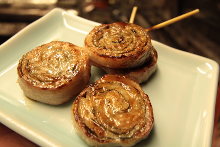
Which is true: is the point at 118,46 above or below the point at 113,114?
above

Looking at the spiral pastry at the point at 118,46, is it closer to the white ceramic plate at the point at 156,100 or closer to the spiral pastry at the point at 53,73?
the spiral pastry at the point at 53,73

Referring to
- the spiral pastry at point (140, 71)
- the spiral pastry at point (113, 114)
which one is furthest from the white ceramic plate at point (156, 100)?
the spiral pastry at point (113, 114)

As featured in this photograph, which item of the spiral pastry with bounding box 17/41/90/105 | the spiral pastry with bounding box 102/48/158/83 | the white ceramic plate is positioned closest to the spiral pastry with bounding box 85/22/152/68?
the spiral pastry with bounding box 102/48/158/83

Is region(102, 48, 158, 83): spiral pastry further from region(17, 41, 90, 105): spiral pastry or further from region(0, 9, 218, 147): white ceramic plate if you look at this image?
region(17, 41, 90, 105): spiral pastry

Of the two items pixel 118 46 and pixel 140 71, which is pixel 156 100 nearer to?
pixel 140 71

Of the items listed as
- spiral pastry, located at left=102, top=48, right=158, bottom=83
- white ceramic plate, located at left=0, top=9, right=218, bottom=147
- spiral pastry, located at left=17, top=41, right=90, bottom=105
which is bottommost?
white ceramic plate, located at left=0, top=9, right=218, bottom=147

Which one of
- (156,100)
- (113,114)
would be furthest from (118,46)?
(113,114)

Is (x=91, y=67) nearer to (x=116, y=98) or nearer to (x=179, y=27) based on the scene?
(x=116, y=98)
